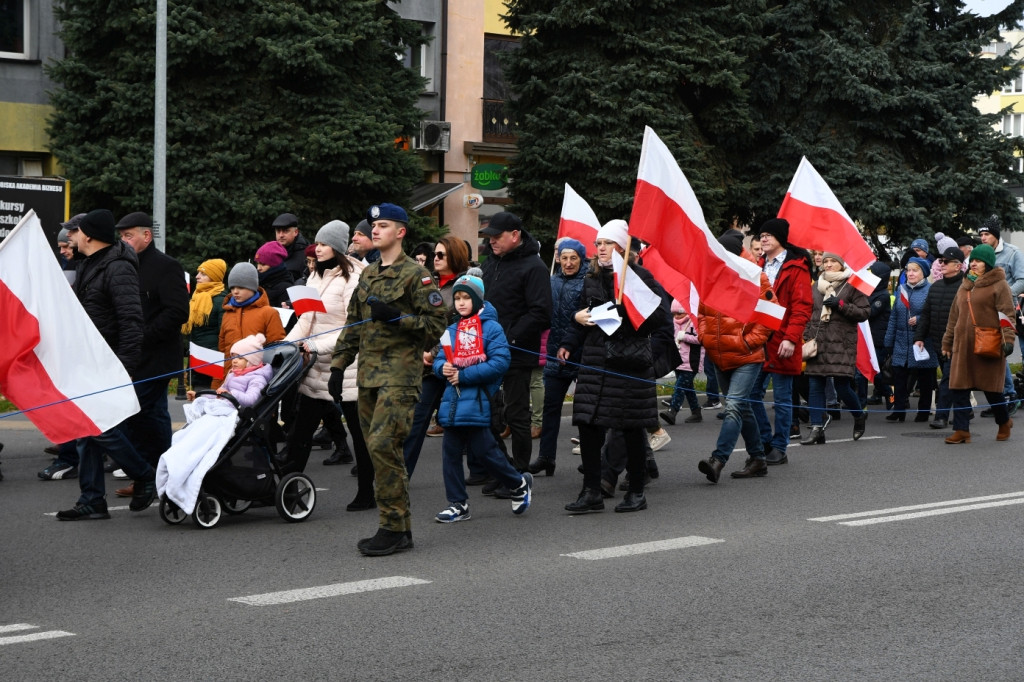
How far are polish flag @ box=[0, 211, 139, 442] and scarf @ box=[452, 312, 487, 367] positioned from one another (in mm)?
2226

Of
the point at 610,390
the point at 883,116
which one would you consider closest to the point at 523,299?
the point at 610,390

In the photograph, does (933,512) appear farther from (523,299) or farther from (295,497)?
(295,497)

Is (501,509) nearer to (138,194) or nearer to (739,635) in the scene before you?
(739,635)

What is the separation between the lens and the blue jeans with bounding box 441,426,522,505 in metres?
9.25

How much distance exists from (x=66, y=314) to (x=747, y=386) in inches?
203

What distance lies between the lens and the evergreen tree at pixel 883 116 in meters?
30.0

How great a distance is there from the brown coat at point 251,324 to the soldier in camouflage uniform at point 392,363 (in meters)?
3.05

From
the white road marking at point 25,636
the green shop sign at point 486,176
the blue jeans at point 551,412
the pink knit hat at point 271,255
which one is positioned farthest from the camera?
the green shop sign at point 486,176

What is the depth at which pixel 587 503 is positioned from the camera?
955 centimetres

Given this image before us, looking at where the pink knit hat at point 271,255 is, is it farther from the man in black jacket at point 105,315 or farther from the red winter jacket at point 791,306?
the red winter jacket at point 791,306

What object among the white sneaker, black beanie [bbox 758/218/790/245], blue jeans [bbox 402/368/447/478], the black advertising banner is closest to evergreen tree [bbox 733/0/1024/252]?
the black advertising banner

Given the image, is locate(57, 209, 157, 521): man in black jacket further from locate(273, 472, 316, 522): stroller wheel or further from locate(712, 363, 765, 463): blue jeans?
locate(712, 363, 765, 463): blue jeans

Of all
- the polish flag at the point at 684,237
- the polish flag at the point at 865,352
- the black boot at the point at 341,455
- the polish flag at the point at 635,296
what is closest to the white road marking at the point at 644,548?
the polish flag at the point at 635,296

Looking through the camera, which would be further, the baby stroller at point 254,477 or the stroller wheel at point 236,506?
the stroller wheel at point 236,506
